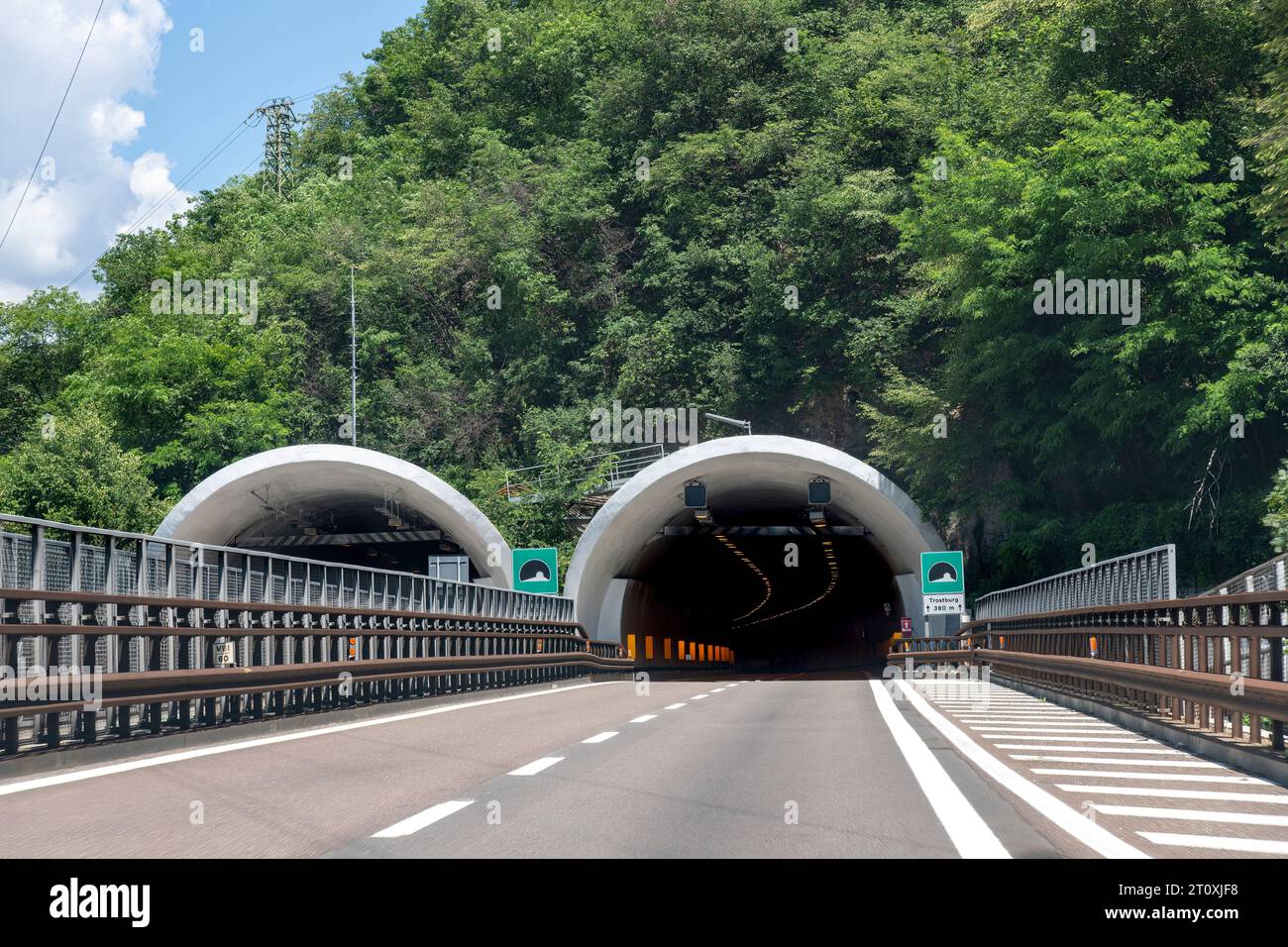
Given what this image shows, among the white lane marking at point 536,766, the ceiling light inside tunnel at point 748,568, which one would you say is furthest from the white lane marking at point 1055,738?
the ceiling light inside tunnel at point 748,568

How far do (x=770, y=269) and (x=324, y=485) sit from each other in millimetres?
20835

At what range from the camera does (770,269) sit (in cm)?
5862

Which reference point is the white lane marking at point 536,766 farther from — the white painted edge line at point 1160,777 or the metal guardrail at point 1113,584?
the metal guardrail at point 1113,584

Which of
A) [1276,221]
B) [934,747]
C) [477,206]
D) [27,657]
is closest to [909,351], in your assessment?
[1276,221]

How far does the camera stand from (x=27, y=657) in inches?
416

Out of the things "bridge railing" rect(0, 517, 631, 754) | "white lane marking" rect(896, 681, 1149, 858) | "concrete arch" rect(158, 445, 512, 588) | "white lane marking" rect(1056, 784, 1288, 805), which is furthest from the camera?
"concrete arch" rect(158, 445, 512, 588)

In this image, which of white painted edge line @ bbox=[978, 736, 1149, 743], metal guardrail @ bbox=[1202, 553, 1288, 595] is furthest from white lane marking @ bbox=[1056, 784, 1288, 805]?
white painted edge line @ bbox=[978, 736, 1149, 743]

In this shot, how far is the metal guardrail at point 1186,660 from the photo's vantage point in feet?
34.1

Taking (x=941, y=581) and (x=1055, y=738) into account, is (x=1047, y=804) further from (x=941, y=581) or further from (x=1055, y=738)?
(x=941, y=581)

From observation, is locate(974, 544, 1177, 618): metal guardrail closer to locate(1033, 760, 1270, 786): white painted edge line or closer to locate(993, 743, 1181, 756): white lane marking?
locate(993, 743, 1181, 756): white lane marking

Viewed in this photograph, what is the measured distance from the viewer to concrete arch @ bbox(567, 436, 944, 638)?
42.1 m

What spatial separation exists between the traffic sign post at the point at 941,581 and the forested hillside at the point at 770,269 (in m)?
2.67

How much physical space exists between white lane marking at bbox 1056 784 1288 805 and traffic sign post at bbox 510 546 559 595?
32791 mm
